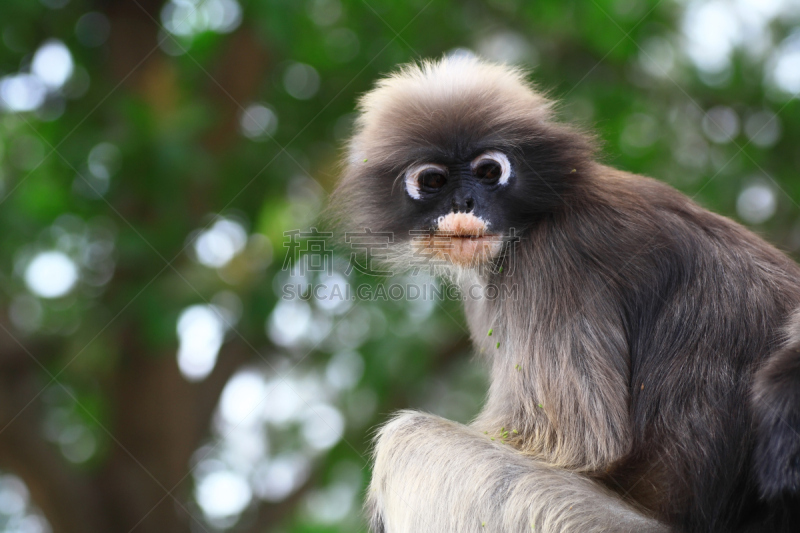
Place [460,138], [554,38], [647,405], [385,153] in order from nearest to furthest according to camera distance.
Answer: [647,405] → [460,138] → [385,153] → [554,38]

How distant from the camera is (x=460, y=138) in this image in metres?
4.11

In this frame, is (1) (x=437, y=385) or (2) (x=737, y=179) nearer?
(2) (x=737, y=179)

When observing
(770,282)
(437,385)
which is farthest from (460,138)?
(437,385)

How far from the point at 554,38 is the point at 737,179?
2.35 meters

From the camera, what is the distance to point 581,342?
3770 millimetres

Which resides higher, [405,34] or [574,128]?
[405,34]

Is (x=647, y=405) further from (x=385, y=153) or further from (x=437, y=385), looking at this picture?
(x=437, y=385)

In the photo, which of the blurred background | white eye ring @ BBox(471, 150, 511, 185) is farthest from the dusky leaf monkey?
the blurred background

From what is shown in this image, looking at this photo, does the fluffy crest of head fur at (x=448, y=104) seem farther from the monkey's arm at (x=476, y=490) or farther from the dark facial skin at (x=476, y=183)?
the monkey's arm at (x=476, y=490)

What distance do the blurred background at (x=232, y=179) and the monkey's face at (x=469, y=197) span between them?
3.29 m

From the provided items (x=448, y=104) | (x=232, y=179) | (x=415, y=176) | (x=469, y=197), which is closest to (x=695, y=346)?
(x=469, y=197)

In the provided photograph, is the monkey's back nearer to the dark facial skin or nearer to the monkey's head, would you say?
the monkey's head

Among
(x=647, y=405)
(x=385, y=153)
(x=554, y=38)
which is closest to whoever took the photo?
(x=647, y=405)

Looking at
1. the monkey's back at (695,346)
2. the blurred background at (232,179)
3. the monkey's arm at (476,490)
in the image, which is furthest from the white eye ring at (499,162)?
the blurred background at (232,179)
